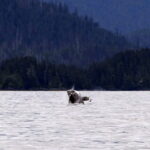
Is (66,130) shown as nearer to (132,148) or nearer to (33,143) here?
(33,143)

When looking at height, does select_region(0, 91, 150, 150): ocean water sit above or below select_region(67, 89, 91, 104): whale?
below

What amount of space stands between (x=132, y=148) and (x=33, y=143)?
774 centimetres

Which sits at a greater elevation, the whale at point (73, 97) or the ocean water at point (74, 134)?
the whale at point (73, 97)

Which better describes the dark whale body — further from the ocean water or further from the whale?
the ocean water

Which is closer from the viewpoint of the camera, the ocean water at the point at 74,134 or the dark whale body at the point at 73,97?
the ocean water at the point at 74,134

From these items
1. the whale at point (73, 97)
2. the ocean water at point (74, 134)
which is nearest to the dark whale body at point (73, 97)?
the whale at point (73, 97)

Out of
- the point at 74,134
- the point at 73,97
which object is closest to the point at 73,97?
the point at 73,97

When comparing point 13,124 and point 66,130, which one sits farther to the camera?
point 13,124

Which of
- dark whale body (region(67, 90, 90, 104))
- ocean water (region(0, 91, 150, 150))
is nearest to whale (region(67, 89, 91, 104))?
dark whale body (region(67, 90, 90, 104))

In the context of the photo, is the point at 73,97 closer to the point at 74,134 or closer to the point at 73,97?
the point at 73,97

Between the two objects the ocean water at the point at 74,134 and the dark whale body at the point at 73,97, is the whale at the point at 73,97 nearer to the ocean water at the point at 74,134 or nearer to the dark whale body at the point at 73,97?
the dark whale body at the point at 73,97

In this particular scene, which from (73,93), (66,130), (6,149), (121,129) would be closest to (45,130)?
(66,130)

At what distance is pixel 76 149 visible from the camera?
47094mm

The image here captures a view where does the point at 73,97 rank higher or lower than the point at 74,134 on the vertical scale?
higher
